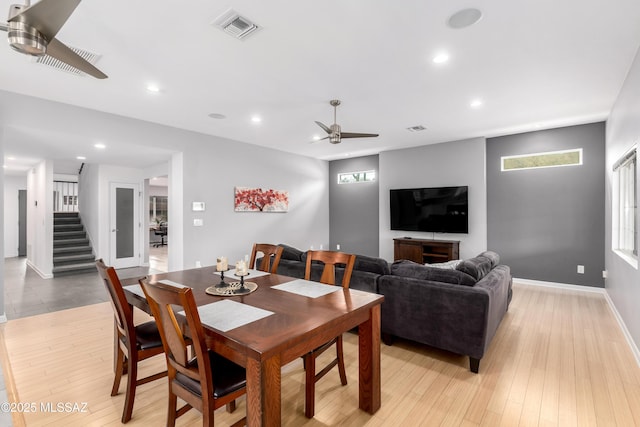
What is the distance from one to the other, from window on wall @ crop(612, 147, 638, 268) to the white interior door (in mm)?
8795

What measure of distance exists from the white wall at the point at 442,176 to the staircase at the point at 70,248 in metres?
6.80

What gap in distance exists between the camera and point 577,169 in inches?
199

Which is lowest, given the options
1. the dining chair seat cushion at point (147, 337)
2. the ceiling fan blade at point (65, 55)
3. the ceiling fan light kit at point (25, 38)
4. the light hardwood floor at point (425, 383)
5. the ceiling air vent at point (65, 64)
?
the light hardwood floor at point (425, 383)

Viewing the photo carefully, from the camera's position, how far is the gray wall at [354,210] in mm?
7645

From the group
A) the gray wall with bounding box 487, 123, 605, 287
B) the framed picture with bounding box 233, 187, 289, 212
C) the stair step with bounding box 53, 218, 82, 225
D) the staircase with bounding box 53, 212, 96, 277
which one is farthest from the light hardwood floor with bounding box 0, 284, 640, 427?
the stair step with bounding box 53, 218, 82, 225

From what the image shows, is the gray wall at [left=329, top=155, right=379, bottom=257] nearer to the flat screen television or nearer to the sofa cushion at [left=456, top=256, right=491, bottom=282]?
the flat screen television

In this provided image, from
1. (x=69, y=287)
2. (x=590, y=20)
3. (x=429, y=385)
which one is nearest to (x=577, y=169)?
(x=590, y=20)

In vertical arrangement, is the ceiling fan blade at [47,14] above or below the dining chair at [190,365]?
above

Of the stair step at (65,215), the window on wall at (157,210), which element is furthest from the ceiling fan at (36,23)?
the window on wall at (157,210)

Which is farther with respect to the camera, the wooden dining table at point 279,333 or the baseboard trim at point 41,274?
the baseboard trim at point 41,274

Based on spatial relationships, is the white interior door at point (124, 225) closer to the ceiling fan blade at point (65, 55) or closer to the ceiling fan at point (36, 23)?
the ceiling fan blade at point (65, 55)

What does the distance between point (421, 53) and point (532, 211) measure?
13.5ft

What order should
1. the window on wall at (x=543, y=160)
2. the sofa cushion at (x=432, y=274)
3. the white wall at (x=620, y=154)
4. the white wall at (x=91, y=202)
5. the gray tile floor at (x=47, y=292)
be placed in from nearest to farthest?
the sofa cushion at (x=432, y=274) → the white wall at (x=620, y=154) → the gray tile floor at (x=47, y=292) → the window on wall at (x=543, y=160) → the white wall at (x=91, y=202)

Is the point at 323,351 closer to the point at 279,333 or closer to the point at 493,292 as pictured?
the point at 279,333
